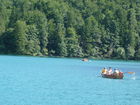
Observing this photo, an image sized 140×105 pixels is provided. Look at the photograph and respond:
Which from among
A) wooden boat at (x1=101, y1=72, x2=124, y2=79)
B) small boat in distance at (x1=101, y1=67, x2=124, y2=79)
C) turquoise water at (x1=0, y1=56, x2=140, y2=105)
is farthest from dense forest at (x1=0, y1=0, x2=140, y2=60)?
turquoise water at (x1=0, y1=56, x2=140, y2=105)

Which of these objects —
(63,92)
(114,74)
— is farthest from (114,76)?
(63,92)

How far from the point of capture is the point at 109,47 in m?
161

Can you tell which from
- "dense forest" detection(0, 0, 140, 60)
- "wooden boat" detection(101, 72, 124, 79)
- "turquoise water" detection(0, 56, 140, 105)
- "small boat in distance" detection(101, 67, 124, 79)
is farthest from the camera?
"dense forest" detection(0, 0, 140, 60)

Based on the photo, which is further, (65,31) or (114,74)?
(65,31)

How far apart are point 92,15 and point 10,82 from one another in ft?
442

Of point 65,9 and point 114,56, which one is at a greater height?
point 65,9

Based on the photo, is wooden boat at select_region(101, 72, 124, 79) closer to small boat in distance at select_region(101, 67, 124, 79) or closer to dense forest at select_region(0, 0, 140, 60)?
small boat in distance at select_region(101, 67, 124, 79)

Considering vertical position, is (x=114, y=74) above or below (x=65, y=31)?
below

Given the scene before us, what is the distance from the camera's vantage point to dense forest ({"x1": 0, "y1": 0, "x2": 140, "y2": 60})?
500ft

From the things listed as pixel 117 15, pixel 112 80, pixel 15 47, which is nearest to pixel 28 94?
pixel 112 80

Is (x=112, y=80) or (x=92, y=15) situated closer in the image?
(x=112, y=80)

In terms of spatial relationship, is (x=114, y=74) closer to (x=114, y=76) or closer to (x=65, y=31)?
(x=114, y=76)

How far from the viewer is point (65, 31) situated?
6471 inches

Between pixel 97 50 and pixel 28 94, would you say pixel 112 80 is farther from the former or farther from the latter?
pixel 97 50
